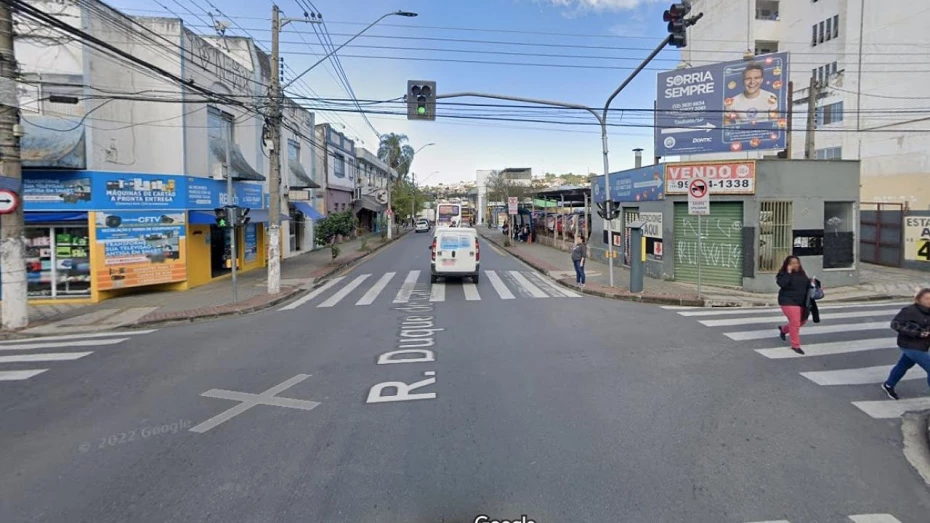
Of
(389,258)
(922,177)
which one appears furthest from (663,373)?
(922,177)

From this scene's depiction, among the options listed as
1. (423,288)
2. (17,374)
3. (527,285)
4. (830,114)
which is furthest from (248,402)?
(830,114)

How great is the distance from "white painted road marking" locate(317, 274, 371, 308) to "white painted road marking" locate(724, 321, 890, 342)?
923 cm

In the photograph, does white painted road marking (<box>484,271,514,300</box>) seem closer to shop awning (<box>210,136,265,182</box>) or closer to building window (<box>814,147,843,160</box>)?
shop awning (<box>210,136,265,182</box>)

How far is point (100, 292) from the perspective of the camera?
13.4 metres

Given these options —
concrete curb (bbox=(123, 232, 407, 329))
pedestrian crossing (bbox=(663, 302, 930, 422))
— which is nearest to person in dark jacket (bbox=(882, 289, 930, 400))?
pedestrian crossing (bbox=(663, 302, 930, 422))

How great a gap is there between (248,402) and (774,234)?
15.2 m

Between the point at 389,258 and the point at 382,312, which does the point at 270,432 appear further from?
the point at 389,258

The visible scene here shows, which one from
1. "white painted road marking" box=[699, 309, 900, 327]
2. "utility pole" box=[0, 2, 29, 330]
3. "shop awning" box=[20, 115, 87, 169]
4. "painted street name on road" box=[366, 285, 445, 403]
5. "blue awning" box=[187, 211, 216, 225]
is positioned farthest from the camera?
"blue awning" box=[187, 211, 216, 225]

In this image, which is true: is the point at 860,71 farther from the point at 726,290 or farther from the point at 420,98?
the point at 420,98

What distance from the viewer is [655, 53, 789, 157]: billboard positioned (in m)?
16.5

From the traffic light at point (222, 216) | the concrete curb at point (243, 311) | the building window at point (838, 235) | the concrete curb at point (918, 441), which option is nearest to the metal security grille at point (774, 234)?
the building window at point (838, 235)

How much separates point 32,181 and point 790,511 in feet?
55.4

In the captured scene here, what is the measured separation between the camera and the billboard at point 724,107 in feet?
54.0

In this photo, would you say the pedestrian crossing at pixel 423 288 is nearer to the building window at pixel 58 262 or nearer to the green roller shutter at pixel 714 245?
the green roller shutter at pixel 714 245
